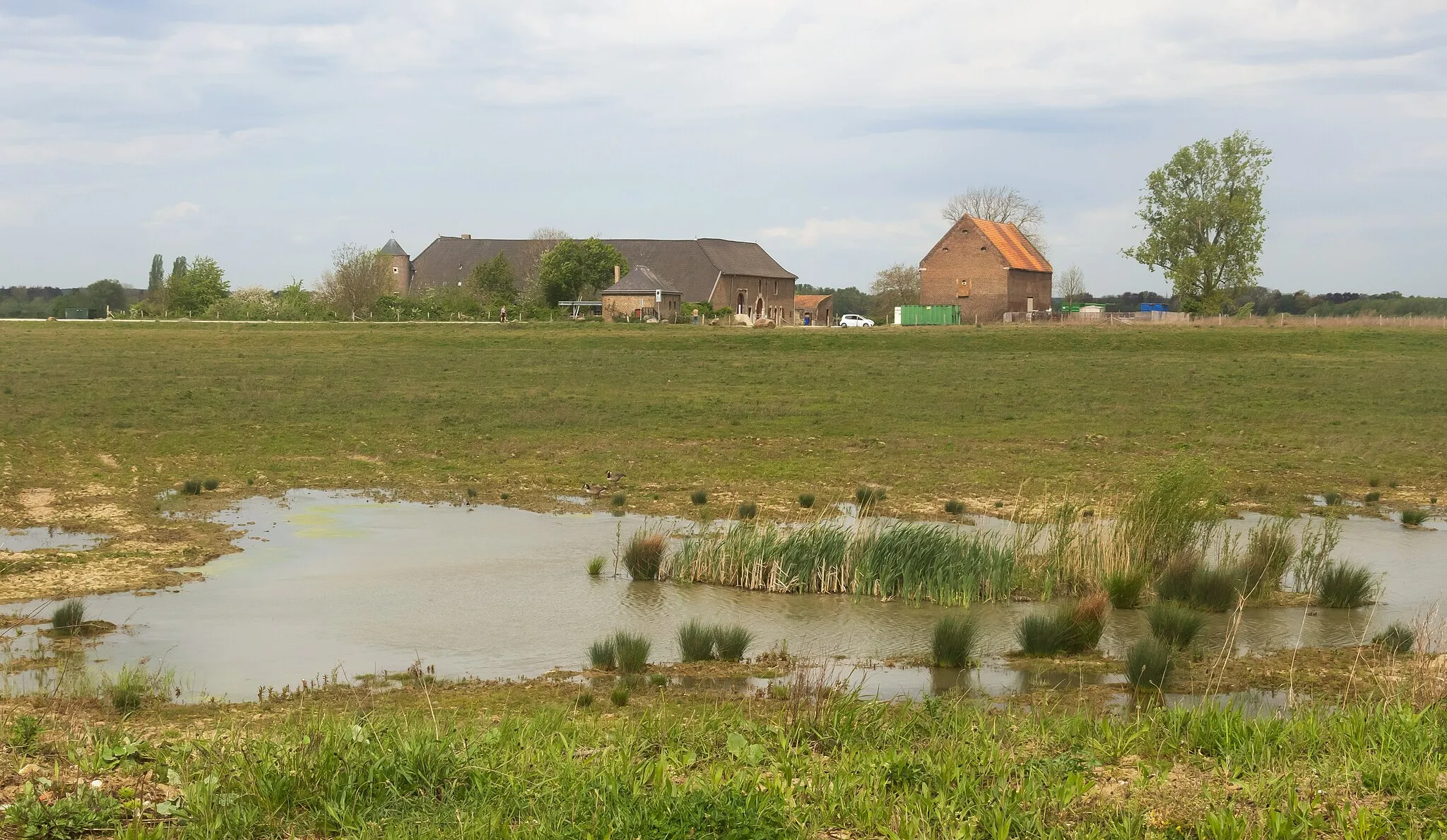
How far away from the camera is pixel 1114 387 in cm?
3856

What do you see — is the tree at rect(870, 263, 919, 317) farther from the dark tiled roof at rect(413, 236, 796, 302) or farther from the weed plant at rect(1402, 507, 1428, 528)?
the weed plant at rect(1402, 507, 1428, 528)

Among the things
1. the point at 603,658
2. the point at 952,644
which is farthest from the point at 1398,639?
the point at 603,658

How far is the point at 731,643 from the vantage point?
36.4 feet

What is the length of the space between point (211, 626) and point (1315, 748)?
9.60 metres

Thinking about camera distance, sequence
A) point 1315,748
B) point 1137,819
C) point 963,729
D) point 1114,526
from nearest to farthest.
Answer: point 1137,819 < point 1315,748 < point 963,729 < point 1114,526

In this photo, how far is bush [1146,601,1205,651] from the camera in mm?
11453

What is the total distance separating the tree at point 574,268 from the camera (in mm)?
87312

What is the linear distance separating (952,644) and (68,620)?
25.5ft

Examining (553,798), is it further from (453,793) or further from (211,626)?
(211,626)

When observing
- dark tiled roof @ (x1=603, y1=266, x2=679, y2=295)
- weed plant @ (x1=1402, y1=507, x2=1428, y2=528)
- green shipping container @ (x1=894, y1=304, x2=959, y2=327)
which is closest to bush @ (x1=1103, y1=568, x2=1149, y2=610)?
weed plant @ (x1=1402, y1=507, x2=1428, y2=528)

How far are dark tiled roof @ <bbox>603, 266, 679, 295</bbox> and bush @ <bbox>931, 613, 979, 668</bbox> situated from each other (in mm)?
74415

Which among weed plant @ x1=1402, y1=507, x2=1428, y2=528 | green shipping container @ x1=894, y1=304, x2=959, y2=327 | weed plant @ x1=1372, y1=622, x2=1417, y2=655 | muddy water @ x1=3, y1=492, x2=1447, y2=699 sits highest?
green shipping container @ x1=894, y1=304, x2=959, y2=327

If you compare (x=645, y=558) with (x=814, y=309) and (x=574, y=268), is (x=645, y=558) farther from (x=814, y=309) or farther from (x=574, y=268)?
(x=814, y=309)

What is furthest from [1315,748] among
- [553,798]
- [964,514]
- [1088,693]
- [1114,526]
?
[964,514]
